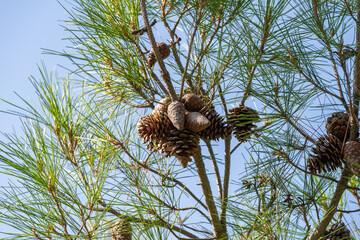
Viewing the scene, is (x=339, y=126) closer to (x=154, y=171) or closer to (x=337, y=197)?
(x=337, y=197)

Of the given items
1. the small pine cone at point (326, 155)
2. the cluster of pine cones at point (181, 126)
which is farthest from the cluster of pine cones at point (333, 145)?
the cluster of pine cones at point (181, 126)

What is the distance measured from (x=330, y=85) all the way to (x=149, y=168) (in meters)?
0.50

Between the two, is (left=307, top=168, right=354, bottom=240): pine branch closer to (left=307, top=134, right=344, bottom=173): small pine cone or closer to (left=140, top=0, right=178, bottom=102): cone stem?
(left=307, top=134, right=344, bottom=173): small pine cone

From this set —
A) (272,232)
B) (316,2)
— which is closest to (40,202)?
(272,232)

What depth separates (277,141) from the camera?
967 mm

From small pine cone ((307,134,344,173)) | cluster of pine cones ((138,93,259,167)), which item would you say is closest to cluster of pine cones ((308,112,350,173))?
small pine cone ((307,134,344,173))

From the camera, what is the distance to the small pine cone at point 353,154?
793 millimetres

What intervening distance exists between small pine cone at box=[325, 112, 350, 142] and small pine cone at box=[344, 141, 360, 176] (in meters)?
0.06

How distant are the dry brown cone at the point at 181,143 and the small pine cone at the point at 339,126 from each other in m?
0.30

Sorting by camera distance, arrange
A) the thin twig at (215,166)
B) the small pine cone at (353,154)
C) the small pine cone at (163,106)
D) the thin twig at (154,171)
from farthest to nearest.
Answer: the thin twig at (215,166) < the thin twig at (154,171) < the small pine cone at (163,106) < the small pine cone at (353,154)

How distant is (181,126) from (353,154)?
33 cm

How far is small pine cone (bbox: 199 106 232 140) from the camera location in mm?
914

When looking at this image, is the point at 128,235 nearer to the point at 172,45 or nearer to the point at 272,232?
the point at 272,232

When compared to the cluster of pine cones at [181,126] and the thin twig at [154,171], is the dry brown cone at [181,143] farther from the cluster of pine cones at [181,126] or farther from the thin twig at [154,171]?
the thin twig at [154,171]
